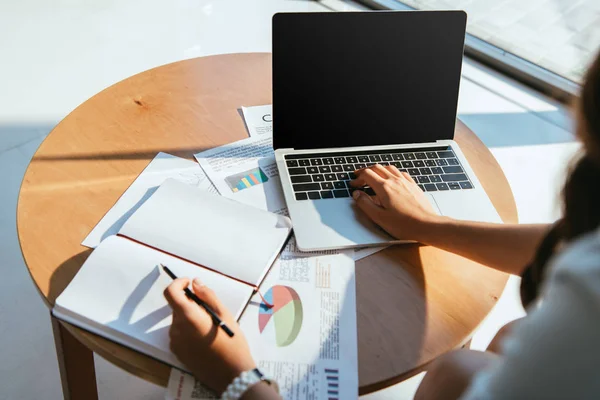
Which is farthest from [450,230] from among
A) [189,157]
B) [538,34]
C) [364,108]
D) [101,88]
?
[538,34]

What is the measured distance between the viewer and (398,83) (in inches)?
43.4

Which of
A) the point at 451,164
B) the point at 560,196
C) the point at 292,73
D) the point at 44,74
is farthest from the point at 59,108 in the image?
the point at 560,196

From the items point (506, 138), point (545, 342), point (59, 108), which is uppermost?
point (545, 342)

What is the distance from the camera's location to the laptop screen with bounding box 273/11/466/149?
1.04 metres

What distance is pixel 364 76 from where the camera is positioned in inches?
42.7

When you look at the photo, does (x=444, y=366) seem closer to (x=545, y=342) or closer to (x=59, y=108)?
(x=545, y=342)

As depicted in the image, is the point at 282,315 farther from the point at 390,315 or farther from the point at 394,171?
Result: the point at 394,171

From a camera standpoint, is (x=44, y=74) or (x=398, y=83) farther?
(x=44, y=74)

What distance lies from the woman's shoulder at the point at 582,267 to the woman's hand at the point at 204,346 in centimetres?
41

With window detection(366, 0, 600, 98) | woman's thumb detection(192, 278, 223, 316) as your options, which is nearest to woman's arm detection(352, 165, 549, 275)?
woman's thumb detection(192, 278, 223, 316)

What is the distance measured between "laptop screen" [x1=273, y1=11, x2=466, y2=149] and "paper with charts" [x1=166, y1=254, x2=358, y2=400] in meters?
0.29

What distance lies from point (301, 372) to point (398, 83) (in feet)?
1.95

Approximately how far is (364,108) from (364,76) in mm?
61

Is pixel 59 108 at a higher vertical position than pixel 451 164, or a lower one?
lower
